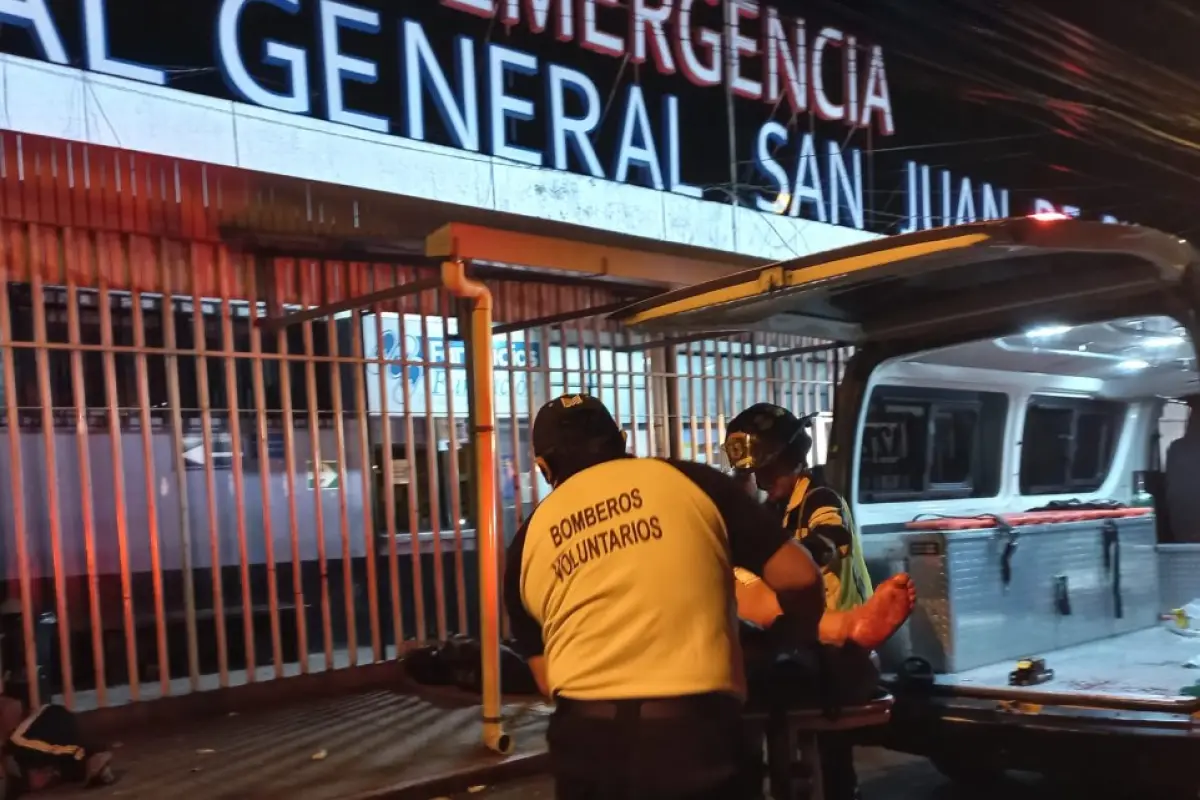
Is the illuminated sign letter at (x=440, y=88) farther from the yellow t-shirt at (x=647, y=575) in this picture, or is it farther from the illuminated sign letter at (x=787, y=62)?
the yellow t-shirt at (x=647, y=575)

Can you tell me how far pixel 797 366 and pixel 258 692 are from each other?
733 centimetres

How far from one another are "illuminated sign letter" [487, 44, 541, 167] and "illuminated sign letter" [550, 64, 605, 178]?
0.77 feet

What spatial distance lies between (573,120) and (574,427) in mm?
7035

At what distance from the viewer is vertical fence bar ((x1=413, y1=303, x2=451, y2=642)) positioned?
873cm

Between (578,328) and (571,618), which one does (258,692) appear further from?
(571,618)

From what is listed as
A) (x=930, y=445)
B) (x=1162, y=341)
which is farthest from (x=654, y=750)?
(x=1162, y=341)

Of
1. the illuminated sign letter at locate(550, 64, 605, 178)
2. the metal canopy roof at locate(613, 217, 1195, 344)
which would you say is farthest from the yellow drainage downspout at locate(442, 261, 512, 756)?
the illuminated sign letter at locate(550, 64, 605, 178)

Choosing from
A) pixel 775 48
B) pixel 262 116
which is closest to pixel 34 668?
pixel 262 116

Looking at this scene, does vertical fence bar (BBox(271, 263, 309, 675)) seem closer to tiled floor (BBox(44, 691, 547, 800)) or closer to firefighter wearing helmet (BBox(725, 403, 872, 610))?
tiled floor (BBox(44, 691, 547, 800))

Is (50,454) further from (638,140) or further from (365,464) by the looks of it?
(638,140)

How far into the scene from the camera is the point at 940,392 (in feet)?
19.6

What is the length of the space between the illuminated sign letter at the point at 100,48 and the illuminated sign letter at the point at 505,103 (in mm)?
2786

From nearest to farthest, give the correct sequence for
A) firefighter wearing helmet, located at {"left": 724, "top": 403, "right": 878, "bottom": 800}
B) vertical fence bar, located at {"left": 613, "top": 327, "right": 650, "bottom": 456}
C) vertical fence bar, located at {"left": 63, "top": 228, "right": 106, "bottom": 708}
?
firefighter wearing helmet, located at {"left": 724, "top": 403, "right": 878, "bottom": 800}
vertical fence bar, located at {"left": 63, "top": 228, "right": 106, "bottom": 708}
vertical fence bar, located at {"left": 613, "top": 327, "right": 650, "bottom": 456}

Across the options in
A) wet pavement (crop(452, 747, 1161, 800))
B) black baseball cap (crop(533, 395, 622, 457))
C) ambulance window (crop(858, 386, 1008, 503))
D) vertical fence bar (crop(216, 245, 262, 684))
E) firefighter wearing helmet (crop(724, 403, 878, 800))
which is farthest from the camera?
vertical fence bar (crop(216, 245, 262, 684))
